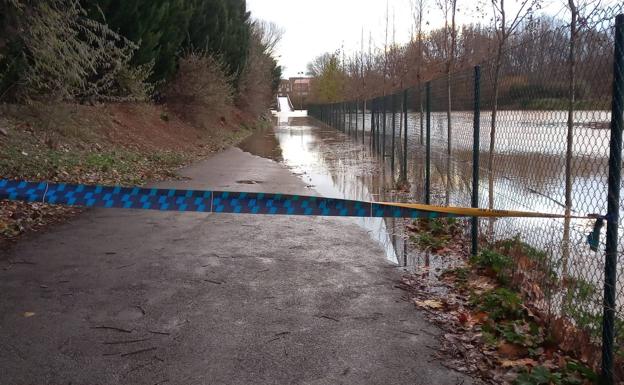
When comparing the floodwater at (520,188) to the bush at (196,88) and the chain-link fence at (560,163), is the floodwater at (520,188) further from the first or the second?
the bush at (196,88)

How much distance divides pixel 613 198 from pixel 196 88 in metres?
21.7

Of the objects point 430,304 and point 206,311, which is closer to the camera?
point 206,311

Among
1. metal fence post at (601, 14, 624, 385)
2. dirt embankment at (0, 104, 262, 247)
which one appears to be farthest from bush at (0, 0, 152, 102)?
metal fence post at (601, 14, 624, 385)

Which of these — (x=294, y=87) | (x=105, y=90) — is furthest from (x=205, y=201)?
(x=294, y=87)

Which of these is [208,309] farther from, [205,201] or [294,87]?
[294,87]

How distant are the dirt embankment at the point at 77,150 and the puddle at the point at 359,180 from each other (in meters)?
3.28

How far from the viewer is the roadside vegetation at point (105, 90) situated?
890 cm

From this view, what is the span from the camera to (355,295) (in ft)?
17.0

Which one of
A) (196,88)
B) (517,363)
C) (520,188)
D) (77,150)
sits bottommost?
(517,363)

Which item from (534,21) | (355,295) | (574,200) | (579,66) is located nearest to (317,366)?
(355,295)

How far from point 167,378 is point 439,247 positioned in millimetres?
4093

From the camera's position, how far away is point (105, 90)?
16.0 m

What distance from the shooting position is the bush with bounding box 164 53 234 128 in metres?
23.4

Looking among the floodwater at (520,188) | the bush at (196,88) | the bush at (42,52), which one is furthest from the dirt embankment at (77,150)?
the floodwater at (520,188)
